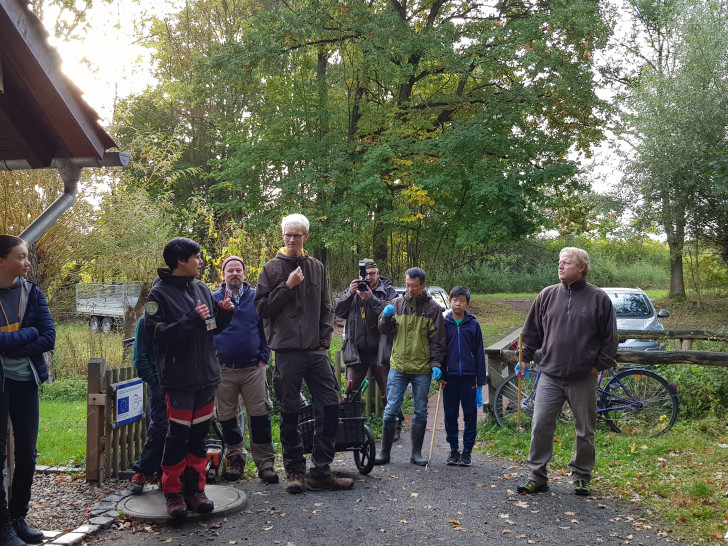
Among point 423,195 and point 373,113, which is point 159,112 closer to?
point 373,113

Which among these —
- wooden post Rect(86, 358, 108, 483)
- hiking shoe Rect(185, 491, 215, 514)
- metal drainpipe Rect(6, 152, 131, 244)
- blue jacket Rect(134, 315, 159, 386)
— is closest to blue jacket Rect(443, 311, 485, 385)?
hiking shoe Rect(185, 491, 215, 514)

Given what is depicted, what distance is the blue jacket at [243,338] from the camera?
Result: 6133mm

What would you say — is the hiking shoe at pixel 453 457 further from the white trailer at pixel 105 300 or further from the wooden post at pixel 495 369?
the white trailer at pixel 105 300

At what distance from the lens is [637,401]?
324 inches

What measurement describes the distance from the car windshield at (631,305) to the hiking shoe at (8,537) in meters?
11.4

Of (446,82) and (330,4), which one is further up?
(330,4)

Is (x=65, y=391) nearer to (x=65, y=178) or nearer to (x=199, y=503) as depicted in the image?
(x=65, y=178)

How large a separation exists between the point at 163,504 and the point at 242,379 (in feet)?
4.53

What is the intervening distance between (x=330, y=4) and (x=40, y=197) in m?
10.6

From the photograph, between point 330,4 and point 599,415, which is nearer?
point 599,415

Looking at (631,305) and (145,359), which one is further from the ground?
(631,305)

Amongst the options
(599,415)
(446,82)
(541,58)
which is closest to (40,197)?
(599,415)

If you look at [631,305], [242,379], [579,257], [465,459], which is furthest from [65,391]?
[631,305]

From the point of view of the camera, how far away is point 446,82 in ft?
71.3
